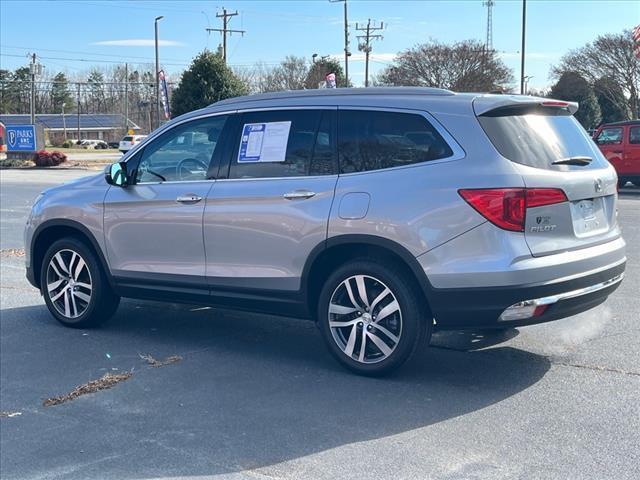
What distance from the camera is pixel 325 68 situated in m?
55.3

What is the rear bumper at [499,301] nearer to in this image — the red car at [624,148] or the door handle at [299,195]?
the door handle at [299,195]

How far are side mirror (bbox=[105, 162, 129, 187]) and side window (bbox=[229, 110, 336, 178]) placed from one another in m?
1.09

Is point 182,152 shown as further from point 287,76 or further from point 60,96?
point 60,96

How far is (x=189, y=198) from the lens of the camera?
600 cm

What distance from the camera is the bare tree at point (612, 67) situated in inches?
1603

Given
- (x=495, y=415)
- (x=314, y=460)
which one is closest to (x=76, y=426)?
(x=314, y=460)

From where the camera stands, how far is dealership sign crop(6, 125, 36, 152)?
44750 millimetres

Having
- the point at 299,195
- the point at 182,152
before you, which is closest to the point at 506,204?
the point at 299,195

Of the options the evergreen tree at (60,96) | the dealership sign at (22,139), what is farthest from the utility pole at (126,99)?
the dealership sign at (22,139)

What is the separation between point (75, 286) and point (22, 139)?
41.6 meters

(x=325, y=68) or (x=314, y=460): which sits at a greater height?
(x=325, y=68)

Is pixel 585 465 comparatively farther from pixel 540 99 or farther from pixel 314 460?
pixel 540 99

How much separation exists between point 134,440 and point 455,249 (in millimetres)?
2196

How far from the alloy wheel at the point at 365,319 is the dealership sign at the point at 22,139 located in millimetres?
42938
